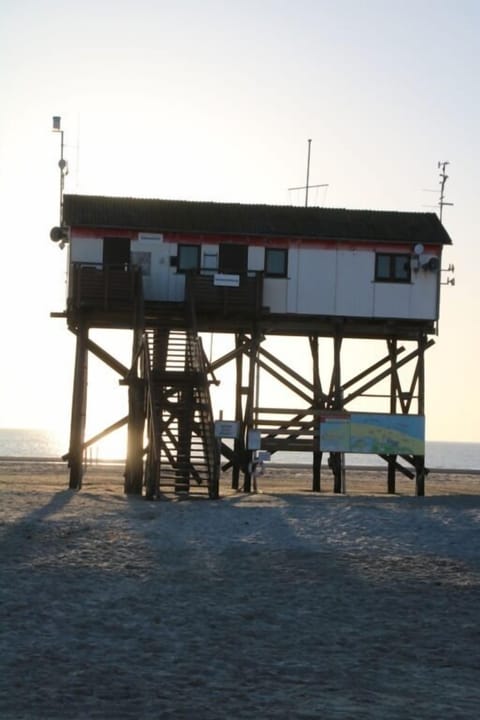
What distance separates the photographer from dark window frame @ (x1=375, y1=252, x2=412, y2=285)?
38.4 metres

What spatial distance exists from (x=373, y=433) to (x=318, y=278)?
4.98m

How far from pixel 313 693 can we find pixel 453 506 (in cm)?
1678

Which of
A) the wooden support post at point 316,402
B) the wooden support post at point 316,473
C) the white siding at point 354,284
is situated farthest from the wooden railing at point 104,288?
the wooden support post at point 316,473

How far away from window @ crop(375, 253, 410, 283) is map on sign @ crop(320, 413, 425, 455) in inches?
162

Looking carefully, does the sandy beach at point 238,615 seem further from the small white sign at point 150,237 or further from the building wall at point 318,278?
the small white sign at point 150,237

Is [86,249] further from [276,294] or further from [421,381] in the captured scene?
[421,381]

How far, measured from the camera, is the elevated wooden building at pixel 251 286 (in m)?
37.0

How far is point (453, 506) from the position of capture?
27891 millimetres

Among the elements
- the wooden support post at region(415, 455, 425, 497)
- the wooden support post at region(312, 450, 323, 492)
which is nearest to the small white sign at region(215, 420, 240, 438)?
the wooden support post at region(415, 455, 425, 497)

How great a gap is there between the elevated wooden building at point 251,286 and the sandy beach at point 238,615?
12.4 m

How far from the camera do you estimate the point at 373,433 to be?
3847cm

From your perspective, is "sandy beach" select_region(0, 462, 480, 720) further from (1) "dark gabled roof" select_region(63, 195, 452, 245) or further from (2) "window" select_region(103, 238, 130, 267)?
(1) "dark gabled roof" select_region(63, 195, 452, 245)

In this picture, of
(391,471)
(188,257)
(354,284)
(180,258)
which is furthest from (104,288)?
(391,471)

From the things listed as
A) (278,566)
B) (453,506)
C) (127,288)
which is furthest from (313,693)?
(127,288)
